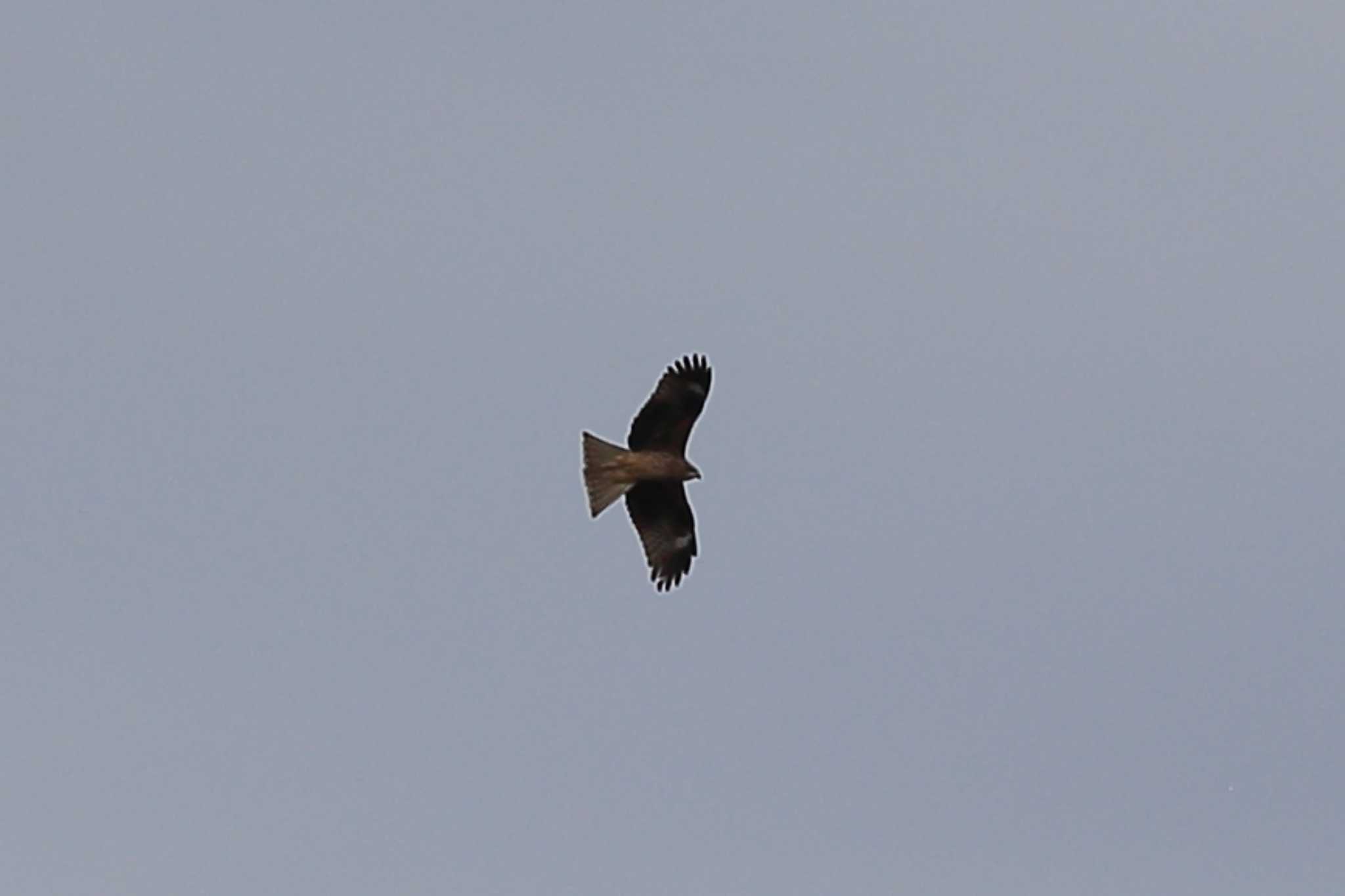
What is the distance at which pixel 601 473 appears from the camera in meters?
55.6

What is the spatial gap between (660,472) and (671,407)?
43.9 inches

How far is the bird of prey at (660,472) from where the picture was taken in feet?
183

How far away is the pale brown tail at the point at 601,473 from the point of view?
182ft

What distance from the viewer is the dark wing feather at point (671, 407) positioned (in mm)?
56531

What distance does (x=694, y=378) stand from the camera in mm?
56562

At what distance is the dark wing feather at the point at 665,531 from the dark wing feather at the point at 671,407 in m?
1.04

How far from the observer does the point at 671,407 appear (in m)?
56.6

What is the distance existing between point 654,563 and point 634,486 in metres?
1.91

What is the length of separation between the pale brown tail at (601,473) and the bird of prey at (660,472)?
10 millimetres

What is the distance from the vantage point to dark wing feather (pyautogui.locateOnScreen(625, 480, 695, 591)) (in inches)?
2260

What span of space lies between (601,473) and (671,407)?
1809 mm

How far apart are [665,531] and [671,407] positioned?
7.72 feet

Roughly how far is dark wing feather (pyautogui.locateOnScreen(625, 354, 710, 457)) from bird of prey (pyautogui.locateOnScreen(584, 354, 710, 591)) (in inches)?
0.4

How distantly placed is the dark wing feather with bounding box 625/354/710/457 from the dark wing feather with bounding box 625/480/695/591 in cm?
104
